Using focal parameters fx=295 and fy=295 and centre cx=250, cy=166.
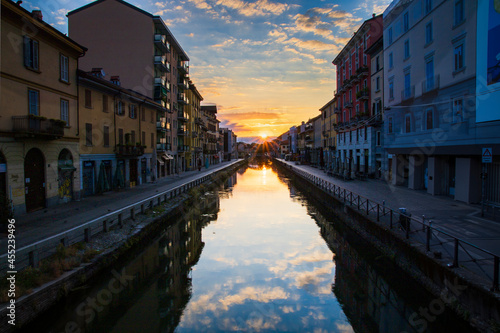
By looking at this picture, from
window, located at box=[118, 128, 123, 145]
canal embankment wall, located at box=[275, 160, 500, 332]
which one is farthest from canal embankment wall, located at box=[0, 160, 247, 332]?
canal embankment wall, located at box=[275, 160, 500, 332]

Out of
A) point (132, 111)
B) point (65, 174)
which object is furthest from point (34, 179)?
point (132, 111)

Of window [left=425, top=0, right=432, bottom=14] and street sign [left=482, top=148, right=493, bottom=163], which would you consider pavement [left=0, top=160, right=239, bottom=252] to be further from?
window [left=425, top=0, right=432, bottom=14]

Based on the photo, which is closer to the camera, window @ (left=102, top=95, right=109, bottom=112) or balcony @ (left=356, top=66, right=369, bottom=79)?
window @ (left=102, top=95, right=109, bottom=112)

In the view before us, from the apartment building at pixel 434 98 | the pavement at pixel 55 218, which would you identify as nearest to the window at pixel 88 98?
the pavement at pixel 55 218

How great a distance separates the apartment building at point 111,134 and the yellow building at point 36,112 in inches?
57.8

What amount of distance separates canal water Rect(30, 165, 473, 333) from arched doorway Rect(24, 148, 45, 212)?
680 centimetres

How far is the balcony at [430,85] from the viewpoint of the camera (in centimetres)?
1842

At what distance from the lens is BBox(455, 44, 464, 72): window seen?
15.9 m

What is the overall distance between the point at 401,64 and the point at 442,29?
5.79 m

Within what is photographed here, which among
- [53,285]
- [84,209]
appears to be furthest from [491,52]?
[84,209]

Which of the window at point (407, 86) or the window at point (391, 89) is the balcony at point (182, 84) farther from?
the window at point (407, 86)

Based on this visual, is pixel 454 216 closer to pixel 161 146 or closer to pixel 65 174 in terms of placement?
pixel 65 174

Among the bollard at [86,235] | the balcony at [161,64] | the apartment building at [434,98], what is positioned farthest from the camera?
the balcony at [161,64]

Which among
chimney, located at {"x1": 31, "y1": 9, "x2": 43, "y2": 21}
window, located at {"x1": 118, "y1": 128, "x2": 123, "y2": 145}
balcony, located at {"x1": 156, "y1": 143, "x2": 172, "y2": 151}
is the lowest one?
balcony, located at {"x1": 156, "y1": 143, "x2": 172, "y2": 151}
